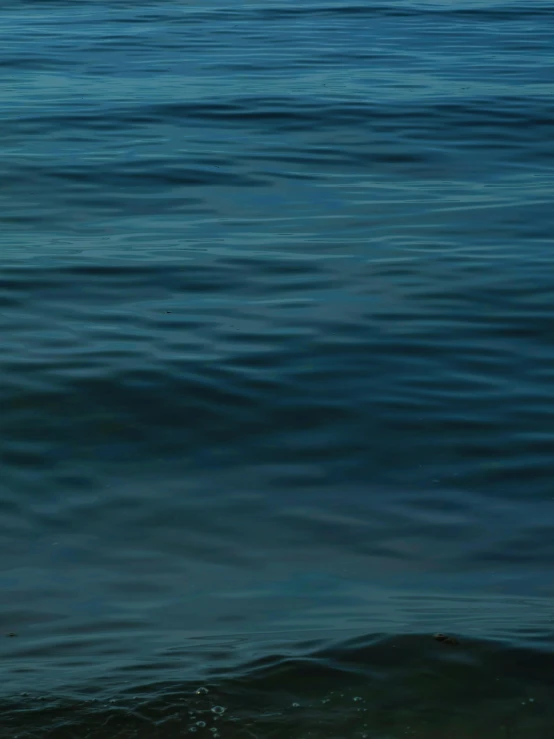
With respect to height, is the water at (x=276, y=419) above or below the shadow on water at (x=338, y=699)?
above

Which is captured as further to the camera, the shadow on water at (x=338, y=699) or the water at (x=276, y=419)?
the water at (x=276, y=419)

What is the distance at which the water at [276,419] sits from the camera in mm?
4004

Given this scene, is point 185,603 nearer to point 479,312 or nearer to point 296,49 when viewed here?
point 479,312

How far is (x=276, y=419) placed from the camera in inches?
243

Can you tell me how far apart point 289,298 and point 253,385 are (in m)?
1.35

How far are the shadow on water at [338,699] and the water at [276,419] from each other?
0.01 m

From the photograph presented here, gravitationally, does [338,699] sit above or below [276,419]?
below

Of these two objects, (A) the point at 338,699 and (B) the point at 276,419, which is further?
(B) the point at 276,419

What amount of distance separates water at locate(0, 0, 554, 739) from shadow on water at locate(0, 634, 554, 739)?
0.03 feet

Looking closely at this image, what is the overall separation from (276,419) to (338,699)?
2.43 m

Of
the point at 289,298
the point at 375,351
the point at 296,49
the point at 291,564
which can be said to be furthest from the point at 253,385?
the point at 296,49

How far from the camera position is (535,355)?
698cm

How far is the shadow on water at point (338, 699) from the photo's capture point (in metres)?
3.70

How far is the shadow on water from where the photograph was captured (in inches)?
145
